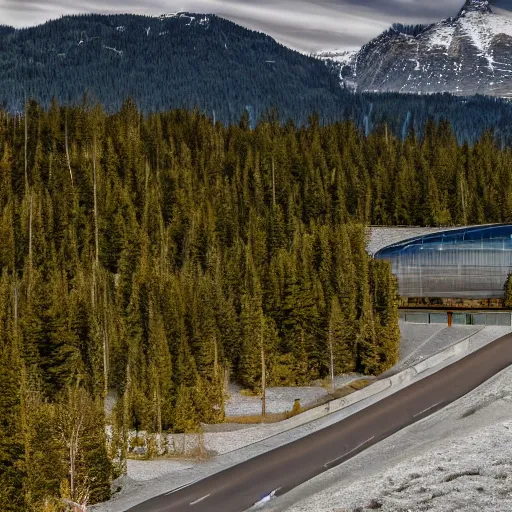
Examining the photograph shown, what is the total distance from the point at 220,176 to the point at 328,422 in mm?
60771

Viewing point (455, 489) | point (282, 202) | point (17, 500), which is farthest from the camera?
point (282, 202)

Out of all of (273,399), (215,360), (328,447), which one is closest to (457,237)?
(273,399)

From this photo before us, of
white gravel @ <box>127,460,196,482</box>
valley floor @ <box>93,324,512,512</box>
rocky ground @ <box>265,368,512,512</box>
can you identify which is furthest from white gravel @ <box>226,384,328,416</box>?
white gravel @ <box>127,460,196,482</box>

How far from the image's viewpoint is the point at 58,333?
53.6 metres

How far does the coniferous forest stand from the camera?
131ft

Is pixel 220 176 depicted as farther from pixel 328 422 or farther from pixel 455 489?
pixel 455 489

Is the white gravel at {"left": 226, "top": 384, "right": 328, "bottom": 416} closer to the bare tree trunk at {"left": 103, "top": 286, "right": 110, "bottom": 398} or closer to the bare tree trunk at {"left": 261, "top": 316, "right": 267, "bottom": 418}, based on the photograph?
the bare tree trunk at {"left": 261, "top": 316, "right": 267, "bottom": 418}

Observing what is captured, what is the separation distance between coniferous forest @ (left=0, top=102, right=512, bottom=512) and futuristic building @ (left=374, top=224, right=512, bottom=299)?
14.5 feet

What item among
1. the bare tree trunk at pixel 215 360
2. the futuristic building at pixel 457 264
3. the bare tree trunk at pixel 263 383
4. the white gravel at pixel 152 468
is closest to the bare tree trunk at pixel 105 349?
the bare tree trunk at pixel 215 360

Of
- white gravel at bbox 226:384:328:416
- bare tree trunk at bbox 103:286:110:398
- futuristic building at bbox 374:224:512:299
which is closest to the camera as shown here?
white gravel at bbox 226:384:328:416

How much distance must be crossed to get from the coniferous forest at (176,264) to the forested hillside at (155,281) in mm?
136

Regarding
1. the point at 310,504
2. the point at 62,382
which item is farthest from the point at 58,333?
the point at 310,504

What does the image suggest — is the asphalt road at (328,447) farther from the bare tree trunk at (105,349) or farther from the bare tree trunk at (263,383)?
the bare tree trunk at (105,349)

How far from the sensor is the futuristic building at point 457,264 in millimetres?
67125
